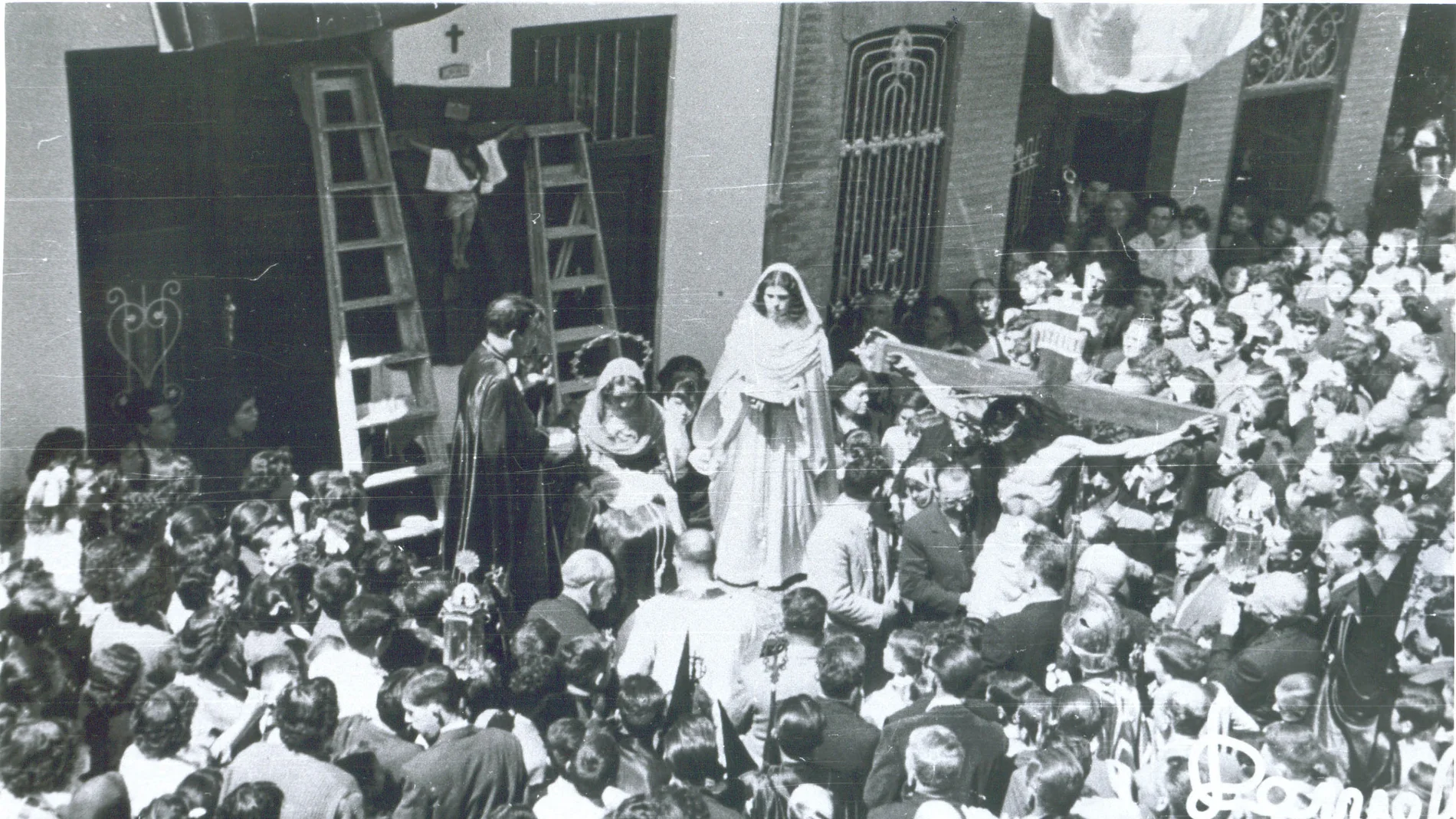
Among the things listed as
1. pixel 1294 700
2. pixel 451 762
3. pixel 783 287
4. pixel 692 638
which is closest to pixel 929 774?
pixel 692 638

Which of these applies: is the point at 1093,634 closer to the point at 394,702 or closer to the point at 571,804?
the point at 571,804

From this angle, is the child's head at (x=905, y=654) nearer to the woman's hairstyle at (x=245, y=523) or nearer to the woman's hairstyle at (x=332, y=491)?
the woman's hairstyle at (x=332, y=491)

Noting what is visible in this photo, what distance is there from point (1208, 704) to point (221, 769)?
3428mm

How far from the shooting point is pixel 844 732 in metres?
4.67

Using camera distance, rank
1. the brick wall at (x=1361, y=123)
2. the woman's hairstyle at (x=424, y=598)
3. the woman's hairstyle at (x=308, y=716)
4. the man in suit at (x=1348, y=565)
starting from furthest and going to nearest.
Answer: the brick wall at (x=1361, y=123)
the man in suit at (x=1348, y=565)
the woman's hairstyle at (x=424, y=598)
the woman's hairstyle at (x=308, y=716)

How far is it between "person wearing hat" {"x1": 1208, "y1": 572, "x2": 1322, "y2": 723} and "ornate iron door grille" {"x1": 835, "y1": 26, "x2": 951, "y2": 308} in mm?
1694

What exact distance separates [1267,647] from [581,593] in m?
2.52

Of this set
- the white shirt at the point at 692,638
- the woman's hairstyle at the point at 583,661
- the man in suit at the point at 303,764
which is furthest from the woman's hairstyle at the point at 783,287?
the man in suit at the point at 303,764

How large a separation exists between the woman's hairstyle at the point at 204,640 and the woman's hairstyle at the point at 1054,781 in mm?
2740

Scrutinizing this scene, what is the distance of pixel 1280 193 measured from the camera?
5.16 meters

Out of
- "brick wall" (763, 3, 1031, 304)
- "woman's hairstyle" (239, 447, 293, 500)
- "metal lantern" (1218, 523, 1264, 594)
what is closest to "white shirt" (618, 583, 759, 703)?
"brick wall" (763, 3, 1031, 304)

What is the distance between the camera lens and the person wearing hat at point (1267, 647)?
16.3 ft

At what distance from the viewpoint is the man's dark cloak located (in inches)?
181

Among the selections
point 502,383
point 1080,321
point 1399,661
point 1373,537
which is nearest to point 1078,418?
point 1080,321
